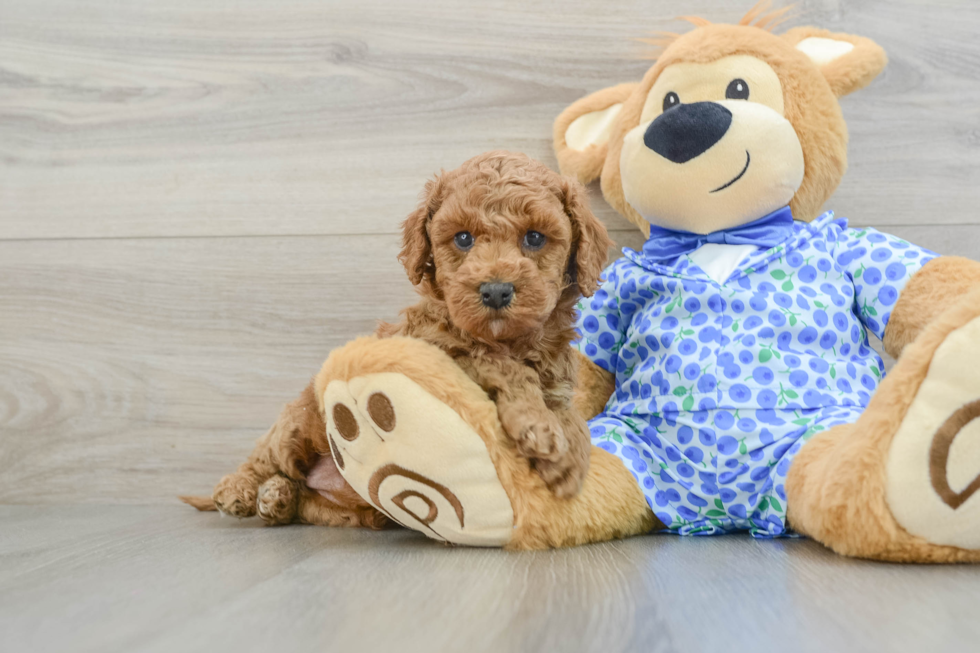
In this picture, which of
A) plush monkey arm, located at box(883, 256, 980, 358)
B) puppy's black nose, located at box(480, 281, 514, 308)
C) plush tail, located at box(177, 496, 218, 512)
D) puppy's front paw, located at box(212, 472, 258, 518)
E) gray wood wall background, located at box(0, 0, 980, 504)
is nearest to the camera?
puppy's black nose, located at box(480, 281, 514, 308)

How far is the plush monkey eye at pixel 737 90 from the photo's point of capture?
3.38ft

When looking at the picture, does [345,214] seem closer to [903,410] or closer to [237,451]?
[237,451]

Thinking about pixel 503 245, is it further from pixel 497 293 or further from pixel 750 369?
pixel 750 369

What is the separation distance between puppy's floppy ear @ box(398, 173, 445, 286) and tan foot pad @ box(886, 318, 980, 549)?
0.53 m

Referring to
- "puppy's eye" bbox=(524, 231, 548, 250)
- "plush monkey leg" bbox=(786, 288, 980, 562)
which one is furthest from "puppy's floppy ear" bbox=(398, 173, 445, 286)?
"plush monkey leg" bbox=(786, 288, 980, 562)

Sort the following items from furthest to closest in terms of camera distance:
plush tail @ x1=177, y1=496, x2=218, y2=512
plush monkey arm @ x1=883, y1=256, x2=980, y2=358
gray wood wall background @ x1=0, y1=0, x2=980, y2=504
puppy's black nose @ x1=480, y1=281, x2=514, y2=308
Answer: gray wood wall background @ x1=0, y1=0, x2=980, y2=504 < plush tail @ x1=177, y1=496, x2=218, y2=512 < plush monkey arm @ x1=883, y1=256, x2=980, y2=358 < puppy's black nose @ x1=480, y1=281, x2=514, y2=308

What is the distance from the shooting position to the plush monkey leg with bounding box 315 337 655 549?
785 millimetres

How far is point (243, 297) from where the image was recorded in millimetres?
1297

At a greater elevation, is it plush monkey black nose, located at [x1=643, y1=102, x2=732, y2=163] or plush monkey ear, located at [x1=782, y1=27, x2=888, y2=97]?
plush monkey ear, located at [x1=782, y1=27, x2=888, y2=97]

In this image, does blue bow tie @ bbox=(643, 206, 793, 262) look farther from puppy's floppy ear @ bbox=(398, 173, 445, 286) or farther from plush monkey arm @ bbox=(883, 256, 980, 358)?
puppy's floppy ear @ bbox=(398, 173, 445, 286)

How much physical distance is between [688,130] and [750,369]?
32 cm

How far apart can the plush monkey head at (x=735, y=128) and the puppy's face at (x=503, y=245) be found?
197 mm

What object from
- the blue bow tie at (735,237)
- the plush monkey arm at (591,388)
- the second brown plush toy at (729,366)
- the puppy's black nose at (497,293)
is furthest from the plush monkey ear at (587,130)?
the puppy's black nose at (497,293)

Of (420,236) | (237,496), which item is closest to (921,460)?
(420,236)
